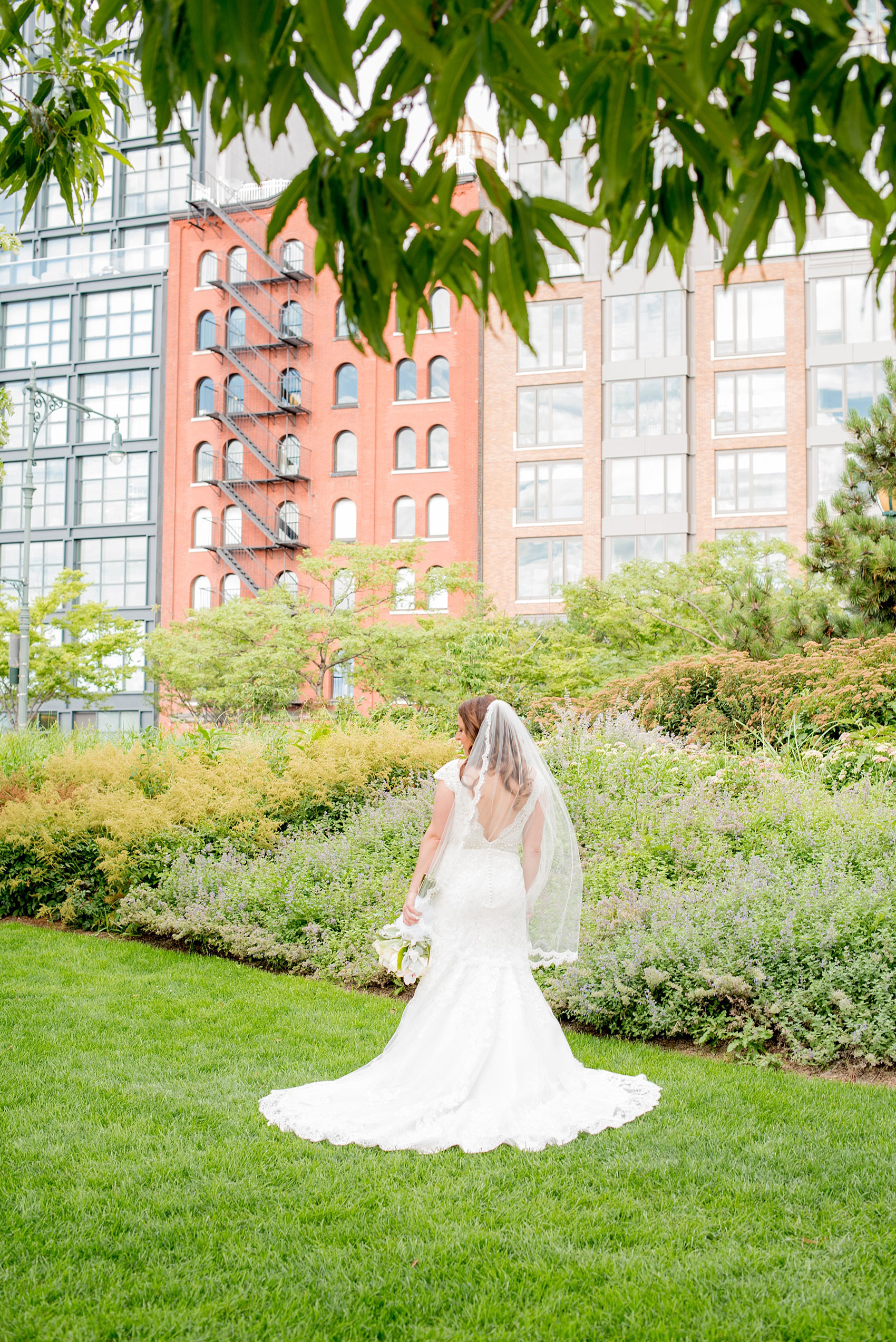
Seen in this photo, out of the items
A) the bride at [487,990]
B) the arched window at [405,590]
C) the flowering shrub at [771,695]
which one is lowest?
the bride at [487,990]

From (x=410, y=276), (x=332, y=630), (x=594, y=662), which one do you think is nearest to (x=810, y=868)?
(x=410, y=276)

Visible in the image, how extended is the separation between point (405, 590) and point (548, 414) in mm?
11131

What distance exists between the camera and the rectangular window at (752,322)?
38.3 metres

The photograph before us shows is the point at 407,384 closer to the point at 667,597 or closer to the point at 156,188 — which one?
the point at 156,188

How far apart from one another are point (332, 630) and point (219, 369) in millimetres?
17330

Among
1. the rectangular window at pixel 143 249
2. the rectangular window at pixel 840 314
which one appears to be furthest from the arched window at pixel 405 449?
the rectangular window at pixel 840 314

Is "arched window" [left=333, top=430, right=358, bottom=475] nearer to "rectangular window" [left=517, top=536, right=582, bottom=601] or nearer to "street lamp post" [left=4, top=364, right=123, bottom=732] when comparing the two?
"rectangular window" [left=517, top=536, right=582, bottom=601]

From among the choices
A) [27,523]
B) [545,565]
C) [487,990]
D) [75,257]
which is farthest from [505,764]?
[75,257]

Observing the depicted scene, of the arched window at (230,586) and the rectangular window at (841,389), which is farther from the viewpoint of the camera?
the arched window at (230,586)

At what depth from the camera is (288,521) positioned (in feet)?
139

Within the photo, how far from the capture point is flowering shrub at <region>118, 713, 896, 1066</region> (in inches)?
258

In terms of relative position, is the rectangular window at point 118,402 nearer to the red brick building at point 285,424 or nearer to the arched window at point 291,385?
the red brick building at point 285,424

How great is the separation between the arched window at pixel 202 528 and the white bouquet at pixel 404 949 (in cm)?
3879

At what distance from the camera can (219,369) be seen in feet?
144
